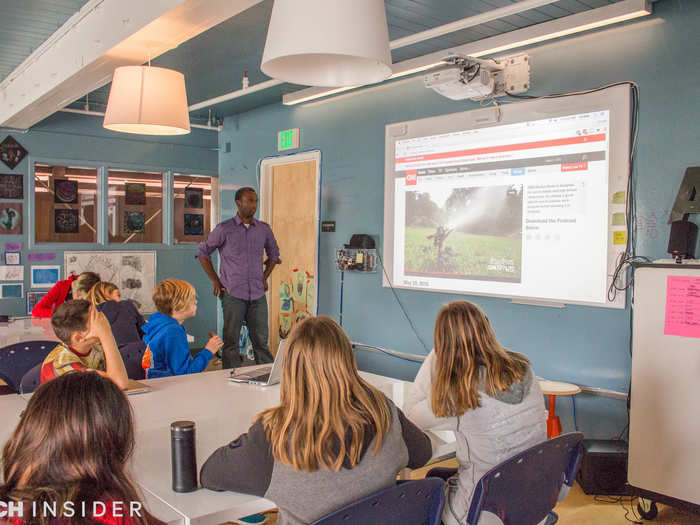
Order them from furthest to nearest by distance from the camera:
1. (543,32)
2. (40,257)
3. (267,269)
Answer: (40,257)
(267,269)
(543,32)

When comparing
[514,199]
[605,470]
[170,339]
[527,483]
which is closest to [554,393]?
[605,470]

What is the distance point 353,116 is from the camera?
5184mm

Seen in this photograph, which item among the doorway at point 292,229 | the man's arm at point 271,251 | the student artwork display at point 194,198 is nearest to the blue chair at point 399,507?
the man's arm at point 271,251

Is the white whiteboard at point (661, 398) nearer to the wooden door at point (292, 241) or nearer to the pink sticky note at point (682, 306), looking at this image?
the pink sticky note at point (682, 306)

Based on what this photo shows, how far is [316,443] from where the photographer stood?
145 cm

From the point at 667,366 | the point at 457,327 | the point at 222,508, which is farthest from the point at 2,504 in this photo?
the point at 667,366

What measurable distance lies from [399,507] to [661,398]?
2.21 m

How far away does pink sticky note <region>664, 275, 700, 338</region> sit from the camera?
2.95m

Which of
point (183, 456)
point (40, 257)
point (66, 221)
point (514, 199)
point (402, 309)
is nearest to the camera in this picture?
point (183, 456)

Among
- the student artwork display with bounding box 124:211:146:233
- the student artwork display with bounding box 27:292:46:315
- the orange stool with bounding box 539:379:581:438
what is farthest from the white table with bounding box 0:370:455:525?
the student artwork display with bounding box 124:211:146:233

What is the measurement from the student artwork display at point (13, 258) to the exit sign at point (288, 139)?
294 centimetres

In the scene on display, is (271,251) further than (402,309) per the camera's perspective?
Yes

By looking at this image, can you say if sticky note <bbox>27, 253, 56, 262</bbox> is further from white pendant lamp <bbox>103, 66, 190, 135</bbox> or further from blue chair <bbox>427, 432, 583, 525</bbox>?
blue chair <bbox>427, 432, 583, 525</bbox>

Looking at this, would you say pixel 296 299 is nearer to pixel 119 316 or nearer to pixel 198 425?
pixel 119 316
